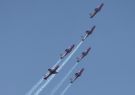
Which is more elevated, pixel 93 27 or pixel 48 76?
pixel 93 27

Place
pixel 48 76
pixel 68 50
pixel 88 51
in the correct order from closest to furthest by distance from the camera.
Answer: pixel 48 76 < pixel 68 50 < pixel 88 51

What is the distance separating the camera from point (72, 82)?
185 meters

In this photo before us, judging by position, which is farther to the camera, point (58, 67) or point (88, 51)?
point (88, 51)

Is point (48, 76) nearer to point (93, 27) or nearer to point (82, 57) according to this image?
point (82, 57)

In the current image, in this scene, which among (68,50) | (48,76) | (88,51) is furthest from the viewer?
(88,51)

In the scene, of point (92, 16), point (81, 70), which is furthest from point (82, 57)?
point (92, 16)

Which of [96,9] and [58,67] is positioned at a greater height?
[96,9]

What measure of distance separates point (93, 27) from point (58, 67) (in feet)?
102

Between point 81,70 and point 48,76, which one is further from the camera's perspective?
point 81,70

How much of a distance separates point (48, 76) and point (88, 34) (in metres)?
30.3

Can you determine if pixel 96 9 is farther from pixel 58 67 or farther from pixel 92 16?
pixel 58 67

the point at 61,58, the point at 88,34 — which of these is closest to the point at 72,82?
the point at 61,58

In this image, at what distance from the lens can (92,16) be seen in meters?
189

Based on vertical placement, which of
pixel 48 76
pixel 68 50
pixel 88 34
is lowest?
pixel 48 76
